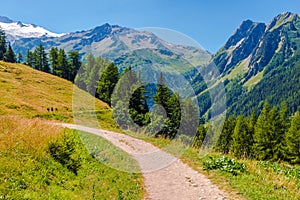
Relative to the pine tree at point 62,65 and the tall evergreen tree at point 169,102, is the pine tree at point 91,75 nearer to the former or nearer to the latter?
the pine tree at point 62,65

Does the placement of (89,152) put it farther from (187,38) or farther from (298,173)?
(298,173)

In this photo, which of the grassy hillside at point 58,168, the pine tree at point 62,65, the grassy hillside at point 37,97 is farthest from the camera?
the pine tree at point 62,65

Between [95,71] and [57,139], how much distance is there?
62.0 meters

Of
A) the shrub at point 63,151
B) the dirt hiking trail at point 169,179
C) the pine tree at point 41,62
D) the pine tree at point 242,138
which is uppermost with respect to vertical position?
the pine tree at point 41,62

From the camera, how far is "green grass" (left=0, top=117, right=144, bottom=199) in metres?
9.09

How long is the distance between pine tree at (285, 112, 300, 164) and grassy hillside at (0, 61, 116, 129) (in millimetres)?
41860

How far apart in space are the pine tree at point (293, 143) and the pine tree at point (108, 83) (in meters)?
42.0

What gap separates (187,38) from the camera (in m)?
13.7

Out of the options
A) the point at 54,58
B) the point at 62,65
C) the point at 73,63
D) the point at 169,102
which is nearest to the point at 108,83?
the point at 169,102

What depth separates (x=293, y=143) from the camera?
202ft

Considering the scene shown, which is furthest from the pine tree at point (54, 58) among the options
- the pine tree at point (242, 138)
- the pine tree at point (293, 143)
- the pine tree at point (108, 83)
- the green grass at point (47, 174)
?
the green grass at point (47, 174)

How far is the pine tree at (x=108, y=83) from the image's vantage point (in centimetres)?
6126

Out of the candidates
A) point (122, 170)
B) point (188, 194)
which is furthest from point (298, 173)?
point (122, 170)

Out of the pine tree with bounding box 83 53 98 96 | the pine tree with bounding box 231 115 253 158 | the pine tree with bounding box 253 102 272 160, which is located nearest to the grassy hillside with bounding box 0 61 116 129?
the pine tree with bounding box 83 53 98 96
